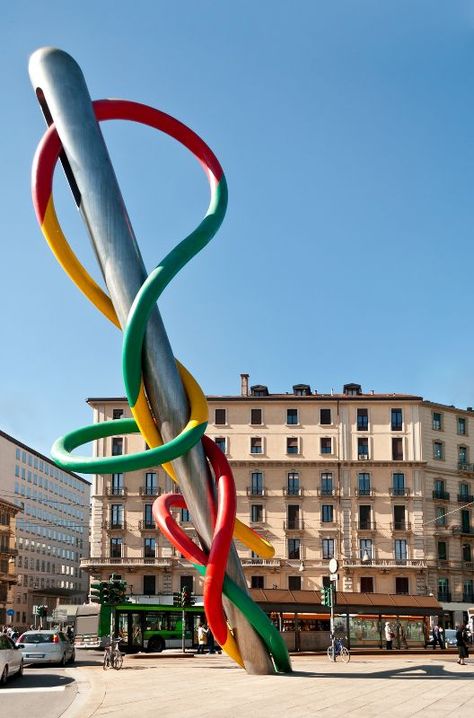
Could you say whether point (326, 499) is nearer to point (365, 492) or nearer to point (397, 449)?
point (365, 492)

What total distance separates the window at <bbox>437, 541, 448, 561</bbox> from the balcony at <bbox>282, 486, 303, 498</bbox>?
12.2 meters

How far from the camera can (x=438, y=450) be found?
76.3 m

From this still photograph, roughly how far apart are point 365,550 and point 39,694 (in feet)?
178

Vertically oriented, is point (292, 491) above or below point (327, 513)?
above

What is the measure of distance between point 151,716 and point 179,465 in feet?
23.2

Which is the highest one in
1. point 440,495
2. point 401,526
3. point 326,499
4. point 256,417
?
point 256,417

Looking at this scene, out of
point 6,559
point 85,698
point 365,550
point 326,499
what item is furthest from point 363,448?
point 85,698

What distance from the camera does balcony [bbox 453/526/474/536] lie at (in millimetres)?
74312

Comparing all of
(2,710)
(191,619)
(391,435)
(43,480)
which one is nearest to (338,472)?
(391,435)

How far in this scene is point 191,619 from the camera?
159 feet

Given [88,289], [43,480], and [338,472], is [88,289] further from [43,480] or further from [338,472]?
[43,480]

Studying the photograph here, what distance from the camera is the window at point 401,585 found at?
7112 centimetres

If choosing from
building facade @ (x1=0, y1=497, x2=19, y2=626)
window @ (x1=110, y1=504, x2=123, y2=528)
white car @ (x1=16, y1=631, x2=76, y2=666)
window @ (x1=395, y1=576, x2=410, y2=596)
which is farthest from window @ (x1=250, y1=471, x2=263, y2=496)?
white car @ (x1=16, y1=631, x2=76, y2=666)

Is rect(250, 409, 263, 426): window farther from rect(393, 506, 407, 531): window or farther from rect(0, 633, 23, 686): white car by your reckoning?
rect(0, 633, 23, 686): white car
